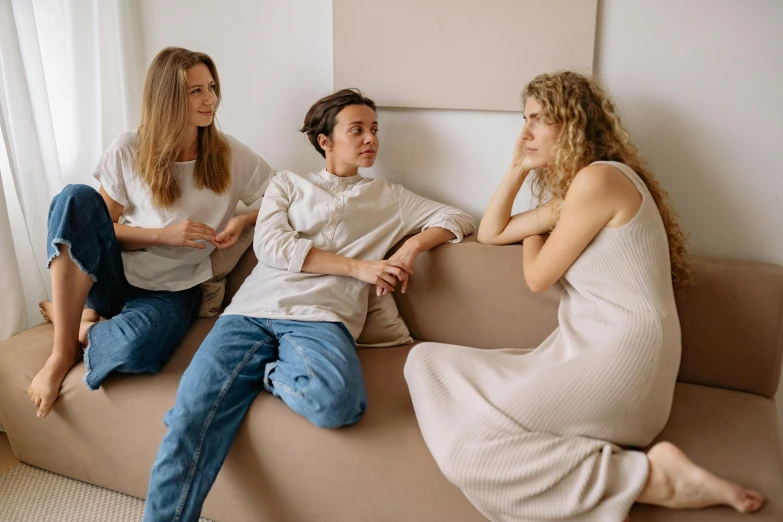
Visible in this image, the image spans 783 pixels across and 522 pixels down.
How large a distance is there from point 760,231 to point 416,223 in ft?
3.03

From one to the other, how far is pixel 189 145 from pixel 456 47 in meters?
0.85

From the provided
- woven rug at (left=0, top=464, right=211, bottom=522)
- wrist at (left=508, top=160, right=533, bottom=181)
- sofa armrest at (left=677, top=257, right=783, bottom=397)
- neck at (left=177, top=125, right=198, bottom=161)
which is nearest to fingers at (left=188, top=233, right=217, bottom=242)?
neck at (left=177, top=125, right=198, bottom=161)

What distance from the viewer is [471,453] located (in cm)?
126

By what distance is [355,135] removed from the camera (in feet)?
6.03

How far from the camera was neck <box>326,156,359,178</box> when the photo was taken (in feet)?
6.24

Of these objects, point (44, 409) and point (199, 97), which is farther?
point (199, 97)

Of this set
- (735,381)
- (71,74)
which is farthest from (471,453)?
(71,74)

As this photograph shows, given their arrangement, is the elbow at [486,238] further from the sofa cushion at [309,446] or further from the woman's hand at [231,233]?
the woman's hand at [231,233]

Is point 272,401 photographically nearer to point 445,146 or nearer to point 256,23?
point 445,146

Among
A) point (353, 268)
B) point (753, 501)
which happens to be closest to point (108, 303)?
point (353, 268)

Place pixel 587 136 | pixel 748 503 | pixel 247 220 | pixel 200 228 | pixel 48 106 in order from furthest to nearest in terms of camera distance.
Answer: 1. pixel 48 106
2. pixel 247 220
3. pixel 200 228
4. pixel 587 136
5. pixel 748 503

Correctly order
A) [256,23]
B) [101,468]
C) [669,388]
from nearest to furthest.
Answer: [669,388]
[101,468]
[256,23]

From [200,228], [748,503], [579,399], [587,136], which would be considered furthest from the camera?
[200,228]

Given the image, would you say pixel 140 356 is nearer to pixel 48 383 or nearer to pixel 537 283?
pixel 48 383
